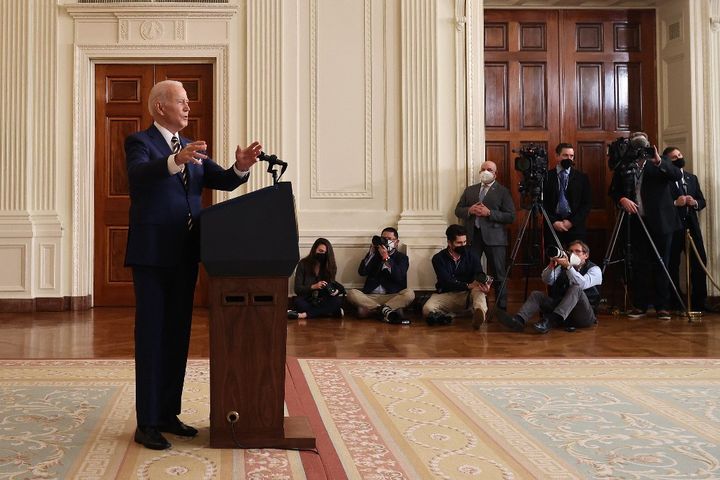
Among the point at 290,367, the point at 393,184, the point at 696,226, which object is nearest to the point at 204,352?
the point at 290,367

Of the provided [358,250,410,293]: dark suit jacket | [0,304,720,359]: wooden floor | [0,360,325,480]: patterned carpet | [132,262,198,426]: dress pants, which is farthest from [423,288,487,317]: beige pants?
[132,262,198,426]: dress pants

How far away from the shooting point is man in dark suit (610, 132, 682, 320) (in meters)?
7.09

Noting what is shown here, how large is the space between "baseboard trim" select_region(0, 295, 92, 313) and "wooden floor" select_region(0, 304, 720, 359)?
421 millimetres

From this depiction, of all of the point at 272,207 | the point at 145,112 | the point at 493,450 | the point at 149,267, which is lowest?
the point at 493,450

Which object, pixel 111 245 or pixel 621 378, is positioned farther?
pixel 111 245

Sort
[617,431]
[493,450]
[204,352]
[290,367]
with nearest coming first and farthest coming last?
[493,450], [617,431], [290,367], [204,352]

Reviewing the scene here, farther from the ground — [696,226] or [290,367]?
[696,226]

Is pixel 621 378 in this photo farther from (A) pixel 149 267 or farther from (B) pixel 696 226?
(B) pixel 696 226

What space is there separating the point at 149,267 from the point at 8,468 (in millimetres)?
824

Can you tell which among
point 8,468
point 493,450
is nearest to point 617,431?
point 493,450

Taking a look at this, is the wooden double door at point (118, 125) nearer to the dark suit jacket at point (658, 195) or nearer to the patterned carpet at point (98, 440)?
the patterned carpet at point (98, 440)

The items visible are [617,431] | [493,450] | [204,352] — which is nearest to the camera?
[493,450]

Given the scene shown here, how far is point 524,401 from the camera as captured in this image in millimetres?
3598

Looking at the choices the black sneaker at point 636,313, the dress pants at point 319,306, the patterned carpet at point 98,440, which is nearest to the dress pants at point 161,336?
the patterned carpet at point 98,440
